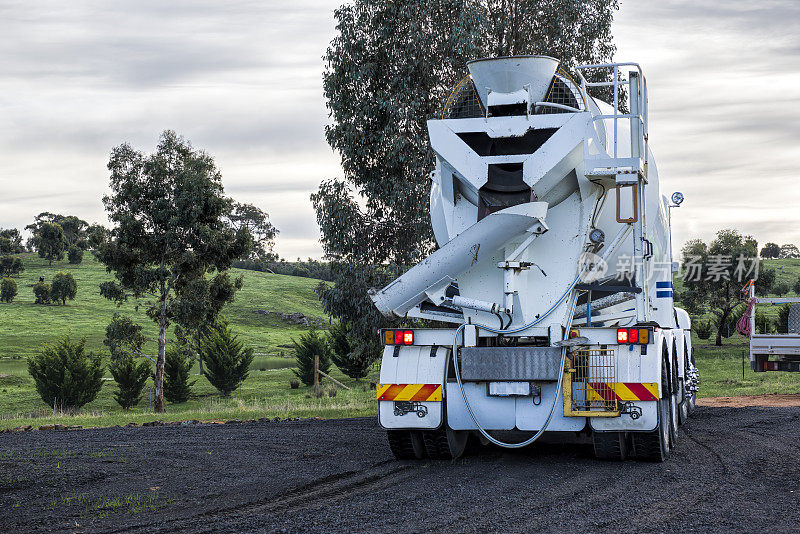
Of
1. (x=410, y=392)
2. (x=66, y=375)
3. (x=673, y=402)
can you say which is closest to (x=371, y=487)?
(x=410, y=392)

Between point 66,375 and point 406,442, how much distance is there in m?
30.0

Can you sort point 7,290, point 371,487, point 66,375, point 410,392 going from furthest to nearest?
point 7,290 < point 66,375 < point 410,392 < point 371,487

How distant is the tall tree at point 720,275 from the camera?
1956 inches

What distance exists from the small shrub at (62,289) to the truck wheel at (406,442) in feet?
331

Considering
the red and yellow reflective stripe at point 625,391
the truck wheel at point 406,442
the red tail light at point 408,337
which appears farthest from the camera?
the truck wheel at point 406,442

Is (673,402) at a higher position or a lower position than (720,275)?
lower

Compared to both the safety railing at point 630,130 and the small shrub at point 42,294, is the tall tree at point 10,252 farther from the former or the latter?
the safety railing at point 630,130

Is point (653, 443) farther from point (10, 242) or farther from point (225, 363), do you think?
point (10, 242)

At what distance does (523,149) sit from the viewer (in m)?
9.52

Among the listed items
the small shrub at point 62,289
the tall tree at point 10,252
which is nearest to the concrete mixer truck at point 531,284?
the small shrub at point 62,289

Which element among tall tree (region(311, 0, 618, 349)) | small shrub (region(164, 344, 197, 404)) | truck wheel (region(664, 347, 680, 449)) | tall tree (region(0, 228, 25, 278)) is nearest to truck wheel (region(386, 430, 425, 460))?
truck wheel (region(664, 347, 680, 449))

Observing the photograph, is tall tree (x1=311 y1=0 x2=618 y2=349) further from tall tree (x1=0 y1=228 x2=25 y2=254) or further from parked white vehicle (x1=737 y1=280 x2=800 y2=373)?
tall tree (x1=0 y1=228 x2=25 y2=254)

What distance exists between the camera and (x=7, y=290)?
335 feet

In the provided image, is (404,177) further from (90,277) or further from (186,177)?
(90,277)
